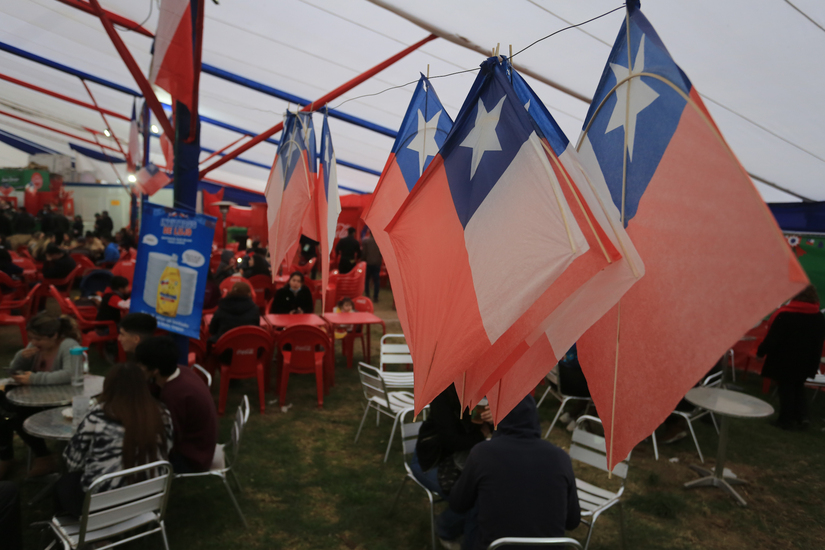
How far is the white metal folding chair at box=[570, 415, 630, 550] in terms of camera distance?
116 inches

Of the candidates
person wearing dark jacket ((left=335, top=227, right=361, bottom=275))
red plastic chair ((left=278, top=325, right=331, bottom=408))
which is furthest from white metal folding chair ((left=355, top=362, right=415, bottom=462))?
person wearing dark jacket ((left=335, top=227, right=361, bottom=275))

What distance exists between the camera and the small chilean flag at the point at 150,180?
866cm

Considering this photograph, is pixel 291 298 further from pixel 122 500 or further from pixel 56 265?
pixel 122 500

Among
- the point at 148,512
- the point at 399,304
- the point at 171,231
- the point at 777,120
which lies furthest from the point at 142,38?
the point at 777,120

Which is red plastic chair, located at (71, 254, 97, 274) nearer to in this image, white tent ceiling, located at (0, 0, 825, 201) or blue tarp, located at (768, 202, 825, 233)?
white tent ceiling, located at (0, 0, 825, 201)

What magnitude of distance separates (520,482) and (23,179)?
22908 mm

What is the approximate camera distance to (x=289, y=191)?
3801 mm

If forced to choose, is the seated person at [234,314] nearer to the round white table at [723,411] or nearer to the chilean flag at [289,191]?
the chilean flag at [289,191]

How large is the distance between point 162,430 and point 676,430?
4.64m

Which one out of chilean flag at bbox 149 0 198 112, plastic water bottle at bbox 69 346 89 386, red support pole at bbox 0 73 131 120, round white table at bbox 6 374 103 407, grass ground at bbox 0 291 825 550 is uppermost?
red support pole at bbox 0 73 131 120

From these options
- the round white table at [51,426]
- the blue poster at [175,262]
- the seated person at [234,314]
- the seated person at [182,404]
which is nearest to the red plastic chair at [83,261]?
the seated person at [234,314]

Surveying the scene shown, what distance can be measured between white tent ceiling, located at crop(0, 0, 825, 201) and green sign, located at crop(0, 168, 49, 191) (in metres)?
11.9

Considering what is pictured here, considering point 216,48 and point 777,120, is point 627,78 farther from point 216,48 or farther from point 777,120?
point 216,48

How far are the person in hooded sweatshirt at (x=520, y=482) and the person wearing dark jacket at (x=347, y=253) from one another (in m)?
8.36
